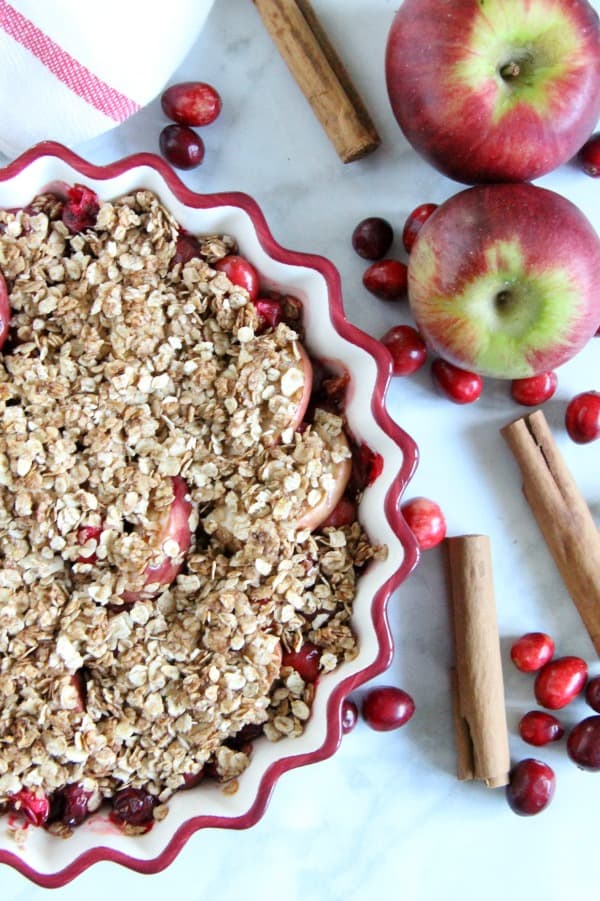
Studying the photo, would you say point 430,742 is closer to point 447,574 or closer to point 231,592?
point 447,574

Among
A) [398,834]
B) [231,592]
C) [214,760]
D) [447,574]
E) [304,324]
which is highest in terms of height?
[304,324]

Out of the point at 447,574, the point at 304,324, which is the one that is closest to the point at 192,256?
the point at 304,324

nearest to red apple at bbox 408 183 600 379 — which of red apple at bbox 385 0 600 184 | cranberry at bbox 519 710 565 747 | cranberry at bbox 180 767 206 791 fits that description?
red apple at bbox 385 0 600 184

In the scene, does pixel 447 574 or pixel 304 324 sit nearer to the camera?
pixel 304 324

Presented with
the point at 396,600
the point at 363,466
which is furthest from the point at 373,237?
the point at 396,600

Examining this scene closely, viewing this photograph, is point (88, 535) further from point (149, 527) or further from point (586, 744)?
point (586, 744)

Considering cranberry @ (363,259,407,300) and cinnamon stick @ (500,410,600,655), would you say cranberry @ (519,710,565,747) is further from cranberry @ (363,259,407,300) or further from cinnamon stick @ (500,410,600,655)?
cranberry @ (363,259,407,300)

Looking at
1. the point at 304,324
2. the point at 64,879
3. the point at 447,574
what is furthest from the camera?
the point at 447,574
